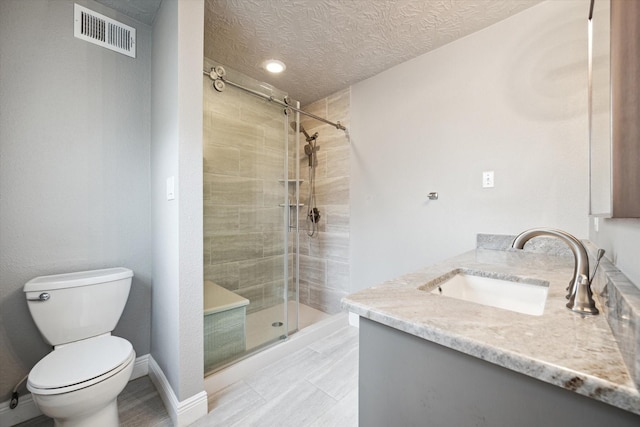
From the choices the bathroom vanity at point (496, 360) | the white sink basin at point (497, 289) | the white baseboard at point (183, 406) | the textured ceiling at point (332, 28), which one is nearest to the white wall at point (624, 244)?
the bathroom vanity at point (496, 360)

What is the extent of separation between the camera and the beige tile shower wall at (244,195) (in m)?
1.86

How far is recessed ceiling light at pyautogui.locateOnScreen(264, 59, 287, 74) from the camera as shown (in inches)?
86.7

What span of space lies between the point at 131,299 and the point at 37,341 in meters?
0.44

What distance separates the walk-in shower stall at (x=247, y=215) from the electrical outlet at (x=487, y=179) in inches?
58.3

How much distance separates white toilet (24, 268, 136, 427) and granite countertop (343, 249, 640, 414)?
3.88ft

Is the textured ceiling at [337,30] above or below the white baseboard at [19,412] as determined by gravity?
above

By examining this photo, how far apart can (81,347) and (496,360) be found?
1.78 m

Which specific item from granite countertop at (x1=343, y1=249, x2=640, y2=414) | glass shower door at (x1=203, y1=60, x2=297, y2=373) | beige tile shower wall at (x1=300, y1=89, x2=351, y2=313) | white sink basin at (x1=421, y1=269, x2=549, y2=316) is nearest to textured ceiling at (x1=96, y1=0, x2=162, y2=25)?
glass shower door at (x1=203, y1=60, x2=297, y2=373)

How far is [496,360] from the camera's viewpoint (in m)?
0.48

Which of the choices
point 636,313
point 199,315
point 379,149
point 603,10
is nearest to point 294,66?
Result: point 379,149

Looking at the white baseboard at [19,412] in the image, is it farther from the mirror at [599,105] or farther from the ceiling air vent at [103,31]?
the mirror at [599,105]

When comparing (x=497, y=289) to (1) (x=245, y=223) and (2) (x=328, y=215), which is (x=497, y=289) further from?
A: (2) (x=328, y=215)

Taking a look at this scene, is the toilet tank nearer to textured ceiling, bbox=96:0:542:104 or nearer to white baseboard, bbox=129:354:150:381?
white baseboard, bbox=129:354:150:381

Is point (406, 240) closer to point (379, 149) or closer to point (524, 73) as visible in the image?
point (379, 149)
